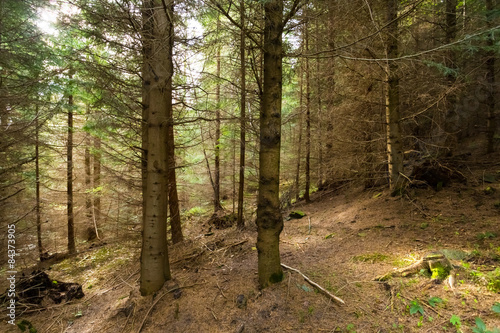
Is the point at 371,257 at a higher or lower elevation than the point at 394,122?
lower

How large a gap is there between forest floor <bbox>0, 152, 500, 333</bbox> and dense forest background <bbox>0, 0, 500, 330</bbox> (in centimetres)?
111

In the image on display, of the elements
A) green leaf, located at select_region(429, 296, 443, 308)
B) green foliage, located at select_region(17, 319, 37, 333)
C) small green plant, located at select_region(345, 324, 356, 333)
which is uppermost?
green leaf, located at select_region(429, 296, 443, 308)

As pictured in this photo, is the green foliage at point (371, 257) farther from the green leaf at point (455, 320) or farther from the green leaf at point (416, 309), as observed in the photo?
the green leaf at point (455, 320)

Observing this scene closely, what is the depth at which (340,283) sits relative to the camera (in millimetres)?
3824

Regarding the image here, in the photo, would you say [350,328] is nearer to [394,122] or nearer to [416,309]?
[416,309]

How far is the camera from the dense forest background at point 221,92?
4.11 m

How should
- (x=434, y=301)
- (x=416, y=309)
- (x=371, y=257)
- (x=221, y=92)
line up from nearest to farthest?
(x=416, y=309) < (x=434, y=301) < (x=371, y=257) < (x=221, y=92)

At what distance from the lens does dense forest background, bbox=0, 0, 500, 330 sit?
4.11m

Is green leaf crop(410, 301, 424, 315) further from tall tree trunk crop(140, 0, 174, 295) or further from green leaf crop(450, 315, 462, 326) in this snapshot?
tall tree trunk crop(140, 0, 174, 295)

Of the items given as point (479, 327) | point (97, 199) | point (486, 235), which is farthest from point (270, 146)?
point (97, 199)

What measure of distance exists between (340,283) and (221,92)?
18.3ft

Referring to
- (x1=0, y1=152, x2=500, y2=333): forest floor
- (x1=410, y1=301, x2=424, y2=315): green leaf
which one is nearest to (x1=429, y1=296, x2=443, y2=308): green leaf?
(x1=0, y1=152, x2=500, y2=333): forest floor

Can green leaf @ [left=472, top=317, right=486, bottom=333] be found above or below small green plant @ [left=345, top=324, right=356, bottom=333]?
above

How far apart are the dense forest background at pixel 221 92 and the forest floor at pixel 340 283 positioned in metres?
1.11
